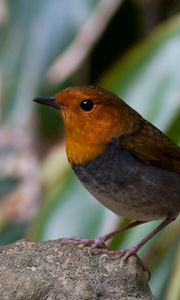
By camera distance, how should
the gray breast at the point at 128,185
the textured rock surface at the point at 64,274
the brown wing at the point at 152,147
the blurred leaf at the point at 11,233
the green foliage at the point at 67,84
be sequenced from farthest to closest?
the blurred leaf at the point at 11,233, the green foliage at the point at 67,84, the brown wing at the point at 152,147, the gray breast at the point at 128,185, the textured rock surface at the point at 64,274

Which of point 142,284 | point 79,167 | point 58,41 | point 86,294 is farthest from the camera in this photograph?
point 58,41

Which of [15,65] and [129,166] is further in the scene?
[15,65]

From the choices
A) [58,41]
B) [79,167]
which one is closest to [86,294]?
[79,167]

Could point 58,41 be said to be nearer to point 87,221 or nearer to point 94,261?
point 87,221

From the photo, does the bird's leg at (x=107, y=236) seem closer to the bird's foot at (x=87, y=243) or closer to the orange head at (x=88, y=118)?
the bird's foot at (x=87, y=243)

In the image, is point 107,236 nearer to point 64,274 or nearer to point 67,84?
point 64,274

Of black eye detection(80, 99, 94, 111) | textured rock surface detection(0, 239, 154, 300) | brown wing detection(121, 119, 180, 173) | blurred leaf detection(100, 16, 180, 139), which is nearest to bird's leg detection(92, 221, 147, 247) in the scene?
textured rock surface detection(0, 239, 154, 300)

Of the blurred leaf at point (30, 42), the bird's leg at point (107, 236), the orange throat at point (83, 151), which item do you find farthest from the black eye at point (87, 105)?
the blurred leaf at point (30, 42)

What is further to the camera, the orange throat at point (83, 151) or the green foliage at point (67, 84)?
the green foliage at point (67, 84)
